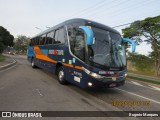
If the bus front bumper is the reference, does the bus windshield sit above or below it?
above

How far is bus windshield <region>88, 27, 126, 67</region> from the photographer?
7.02 m

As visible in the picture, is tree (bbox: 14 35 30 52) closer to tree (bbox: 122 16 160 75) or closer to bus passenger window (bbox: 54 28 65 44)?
tree (bbox: 122 16 160 75)

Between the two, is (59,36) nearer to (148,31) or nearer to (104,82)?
(104,82)

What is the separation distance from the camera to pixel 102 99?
702 centimetres

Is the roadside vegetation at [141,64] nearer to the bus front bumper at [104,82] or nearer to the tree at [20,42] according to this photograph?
the bus front bumper at [104,82]

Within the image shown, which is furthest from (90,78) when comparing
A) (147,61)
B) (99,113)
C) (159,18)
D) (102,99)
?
(147,61)

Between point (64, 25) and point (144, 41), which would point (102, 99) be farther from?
point (144, 41)

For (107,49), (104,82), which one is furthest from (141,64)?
(104,82)

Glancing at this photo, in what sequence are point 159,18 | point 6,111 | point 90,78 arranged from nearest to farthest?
point 6,111 → point 90,78 → point 159,18

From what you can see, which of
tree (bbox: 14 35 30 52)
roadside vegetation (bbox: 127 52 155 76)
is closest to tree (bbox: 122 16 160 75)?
roadside vegetation (bbox: 127 52 155 76)

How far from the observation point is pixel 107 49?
7402 mm

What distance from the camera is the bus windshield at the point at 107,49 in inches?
276

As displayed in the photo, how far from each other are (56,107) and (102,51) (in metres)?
3.09

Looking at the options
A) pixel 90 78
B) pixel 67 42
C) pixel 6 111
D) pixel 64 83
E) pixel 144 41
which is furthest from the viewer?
pixel 144 41
